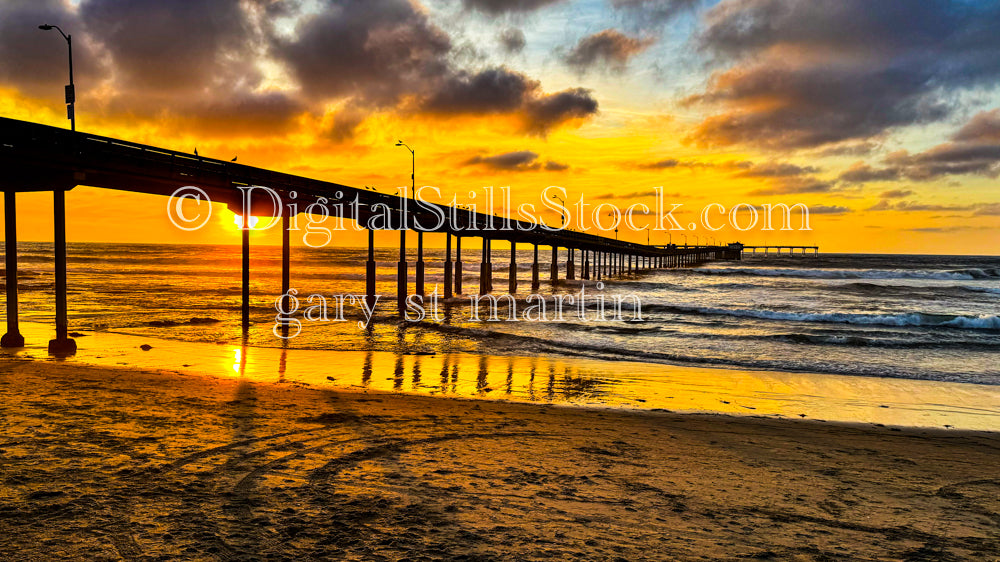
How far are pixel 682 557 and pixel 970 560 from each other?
2364 mm

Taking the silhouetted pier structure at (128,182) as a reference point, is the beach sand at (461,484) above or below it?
below

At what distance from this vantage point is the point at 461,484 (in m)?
6.41

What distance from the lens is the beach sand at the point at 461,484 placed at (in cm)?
495

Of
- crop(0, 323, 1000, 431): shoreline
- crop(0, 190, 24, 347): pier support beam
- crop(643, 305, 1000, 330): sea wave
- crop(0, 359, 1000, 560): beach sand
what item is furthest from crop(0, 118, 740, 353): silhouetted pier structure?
crop(643, 305, 1000, 330): sea wave

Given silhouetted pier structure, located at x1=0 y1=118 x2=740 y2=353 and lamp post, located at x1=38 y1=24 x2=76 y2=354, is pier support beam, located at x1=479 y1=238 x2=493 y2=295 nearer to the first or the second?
silhouetted pier structure, located at x1=0 y1=118 x2=740 y2=353

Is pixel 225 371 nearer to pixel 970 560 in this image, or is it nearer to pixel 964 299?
pixel 970 560

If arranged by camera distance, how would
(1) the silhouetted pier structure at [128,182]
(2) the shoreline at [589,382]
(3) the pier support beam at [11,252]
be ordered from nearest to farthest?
(2) the shoreline at [589,382] < (1) the silhouetted pier structure at [128,182] < (3) the pier support beam at [11,252]

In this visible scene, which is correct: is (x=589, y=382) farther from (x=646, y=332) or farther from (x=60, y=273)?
(x=60, y=273)

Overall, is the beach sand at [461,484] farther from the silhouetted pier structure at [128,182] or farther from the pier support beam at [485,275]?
the pier support beam at [485,275]

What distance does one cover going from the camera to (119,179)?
21.0 metres

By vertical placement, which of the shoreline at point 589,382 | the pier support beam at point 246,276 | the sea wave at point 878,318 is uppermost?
the pier support beam at point 246,276

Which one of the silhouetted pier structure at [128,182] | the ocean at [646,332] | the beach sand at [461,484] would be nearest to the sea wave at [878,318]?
the ocean at [646,332]

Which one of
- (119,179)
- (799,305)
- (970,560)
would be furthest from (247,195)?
(799,305)

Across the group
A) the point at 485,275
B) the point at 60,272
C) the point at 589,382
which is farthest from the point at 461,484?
the point at 485,275
